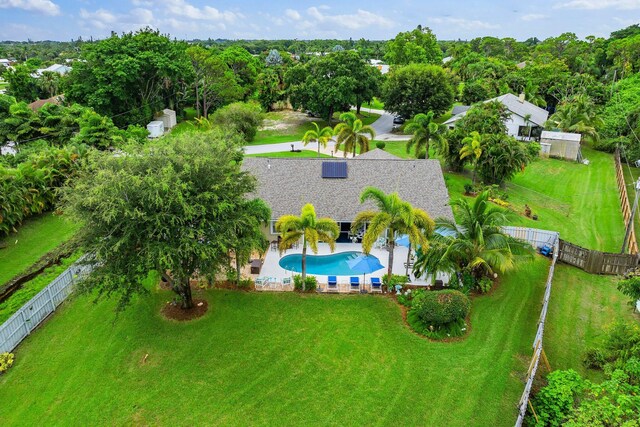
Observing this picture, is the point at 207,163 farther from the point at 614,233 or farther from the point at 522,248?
the point at 614,233

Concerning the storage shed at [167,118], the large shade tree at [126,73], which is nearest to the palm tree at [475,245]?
the large shade tree at [126,73]

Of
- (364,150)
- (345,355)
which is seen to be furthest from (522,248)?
(364,150)

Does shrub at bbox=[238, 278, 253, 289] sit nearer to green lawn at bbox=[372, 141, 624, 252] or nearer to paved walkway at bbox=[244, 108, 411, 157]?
green lawn at bbox=[372, 141, 624, 252]

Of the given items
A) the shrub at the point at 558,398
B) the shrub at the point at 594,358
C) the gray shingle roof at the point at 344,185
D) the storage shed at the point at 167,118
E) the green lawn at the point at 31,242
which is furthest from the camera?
the storage shed at the point at 167,118

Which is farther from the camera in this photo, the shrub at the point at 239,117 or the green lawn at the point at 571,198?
the shrub at the point at 239,117

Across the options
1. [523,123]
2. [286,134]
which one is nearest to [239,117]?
[286,134]

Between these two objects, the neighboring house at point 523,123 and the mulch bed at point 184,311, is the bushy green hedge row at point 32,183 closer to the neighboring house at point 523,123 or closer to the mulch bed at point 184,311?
the mulch bed at point 184,311

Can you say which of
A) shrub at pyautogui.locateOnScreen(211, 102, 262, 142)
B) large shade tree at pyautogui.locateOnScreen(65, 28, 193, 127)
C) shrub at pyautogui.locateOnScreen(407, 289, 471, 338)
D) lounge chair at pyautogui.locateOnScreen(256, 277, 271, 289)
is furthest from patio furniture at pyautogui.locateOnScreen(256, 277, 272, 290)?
large shade tree at pyautogui.locateOnScreen(65, 28, 193, 127)
